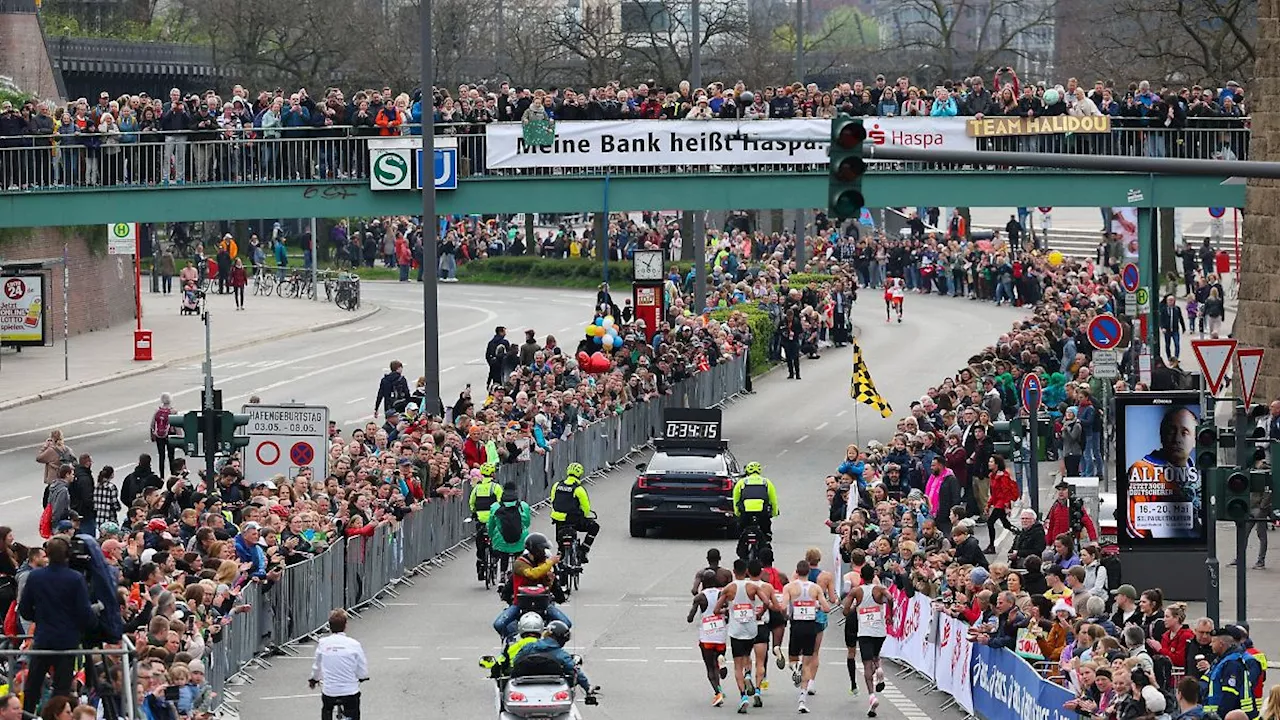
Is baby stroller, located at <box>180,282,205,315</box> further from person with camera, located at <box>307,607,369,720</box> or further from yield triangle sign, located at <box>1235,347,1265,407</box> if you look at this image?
person with camera, located at <box>307,607,369,720</box>

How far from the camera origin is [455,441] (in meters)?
33.8

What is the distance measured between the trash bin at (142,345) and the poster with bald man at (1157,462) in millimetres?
33898

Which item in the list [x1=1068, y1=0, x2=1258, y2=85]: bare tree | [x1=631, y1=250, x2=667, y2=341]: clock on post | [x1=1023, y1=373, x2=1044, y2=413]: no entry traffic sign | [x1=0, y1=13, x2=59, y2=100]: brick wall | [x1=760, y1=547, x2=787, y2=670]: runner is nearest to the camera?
[x1=760, y1=547, x2=787, y2=670]: runner

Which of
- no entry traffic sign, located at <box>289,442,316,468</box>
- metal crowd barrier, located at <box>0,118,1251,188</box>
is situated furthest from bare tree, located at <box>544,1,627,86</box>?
no entry traffic sign, located at <box>289,442,316,468</box>

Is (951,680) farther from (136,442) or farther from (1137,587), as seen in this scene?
(136,442)

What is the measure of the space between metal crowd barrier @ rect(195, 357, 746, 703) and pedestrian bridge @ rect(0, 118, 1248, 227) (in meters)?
4.91

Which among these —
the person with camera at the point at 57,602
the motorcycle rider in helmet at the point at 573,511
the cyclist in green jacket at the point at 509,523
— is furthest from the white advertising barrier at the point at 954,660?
the person with camera at the point at 57,602

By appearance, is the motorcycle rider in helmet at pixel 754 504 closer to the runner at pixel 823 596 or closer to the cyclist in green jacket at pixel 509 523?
the cyclist in green jacket at pixel 509 523

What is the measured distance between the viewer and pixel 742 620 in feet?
77.9

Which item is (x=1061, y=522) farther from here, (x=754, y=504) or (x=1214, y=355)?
(x=754, y=504)

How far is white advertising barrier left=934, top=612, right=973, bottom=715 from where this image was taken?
2317 cm

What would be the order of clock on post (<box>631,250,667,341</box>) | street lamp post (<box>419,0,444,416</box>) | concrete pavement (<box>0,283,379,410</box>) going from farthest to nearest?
1. concrete pavement (<box>0,283,379,410</box>)
2. clock on post (<box>631,250,667,341</box>)
3. street lamp post (<box>419,0,444,416</box>)

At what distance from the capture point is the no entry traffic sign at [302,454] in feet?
99.8

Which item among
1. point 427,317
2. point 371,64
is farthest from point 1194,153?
point 371,64
